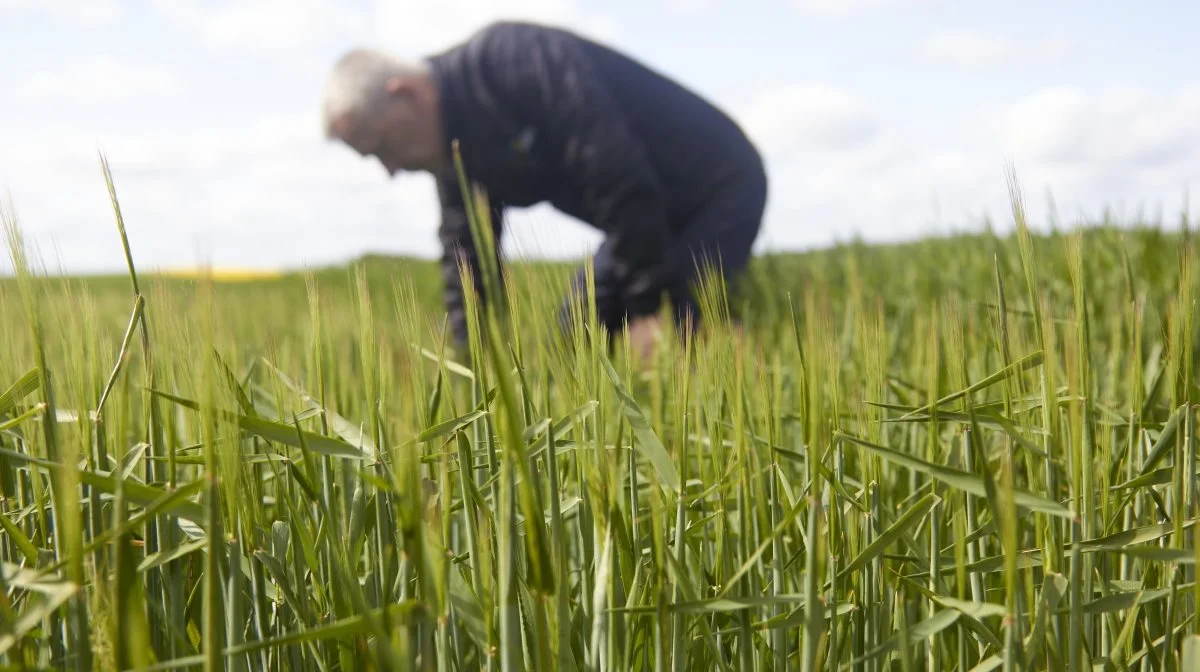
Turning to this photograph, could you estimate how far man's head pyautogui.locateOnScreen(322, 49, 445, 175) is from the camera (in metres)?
2.25

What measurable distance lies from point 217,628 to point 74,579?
7 centimetres

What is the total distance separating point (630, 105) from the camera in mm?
2521

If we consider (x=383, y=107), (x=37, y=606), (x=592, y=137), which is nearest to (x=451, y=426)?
(x=37, y=606)

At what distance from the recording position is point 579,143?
2275 millimetres

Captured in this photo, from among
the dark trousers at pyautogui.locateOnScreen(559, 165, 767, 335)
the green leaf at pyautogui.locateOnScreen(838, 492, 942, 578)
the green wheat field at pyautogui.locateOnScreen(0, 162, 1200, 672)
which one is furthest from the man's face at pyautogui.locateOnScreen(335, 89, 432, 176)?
the green leaf at pyautogui.locateOnScreen(838, 492, 942, 578)

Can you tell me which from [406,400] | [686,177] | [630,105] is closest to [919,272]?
[686,177]

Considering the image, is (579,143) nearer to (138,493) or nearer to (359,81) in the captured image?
(359,81)

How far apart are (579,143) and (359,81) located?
0.56m

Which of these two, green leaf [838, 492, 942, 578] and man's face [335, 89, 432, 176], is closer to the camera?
green leaf [838, 492, 942, 578]

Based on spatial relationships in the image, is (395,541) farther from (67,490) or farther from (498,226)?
(498,226)

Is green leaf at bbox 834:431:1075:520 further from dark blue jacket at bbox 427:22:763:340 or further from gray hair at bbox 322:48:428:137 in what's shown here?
gray hair at bbox 322:48:428:137

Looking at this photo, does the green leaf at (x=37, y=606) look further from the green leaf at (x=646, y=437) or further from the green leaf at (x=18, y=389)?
the green leaf at (x=646, y=437)

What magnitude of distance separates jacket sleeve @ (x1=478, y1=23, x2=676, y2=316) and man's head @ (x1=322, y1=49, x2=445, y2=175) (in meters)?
0.19

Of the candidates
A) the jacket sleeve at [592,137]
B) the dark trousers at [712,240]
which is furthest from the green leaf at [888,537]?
the dark trousers at [712,240]
